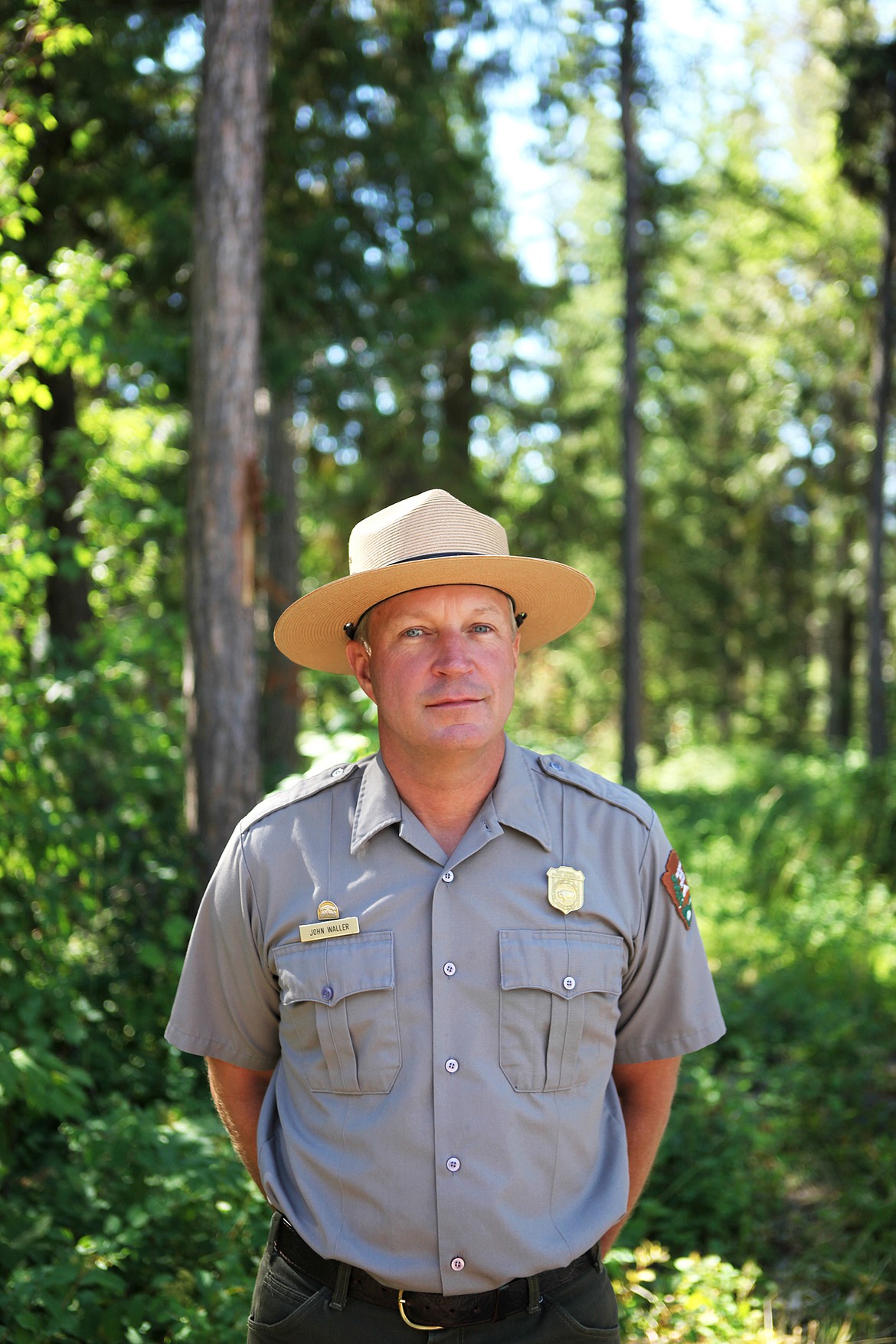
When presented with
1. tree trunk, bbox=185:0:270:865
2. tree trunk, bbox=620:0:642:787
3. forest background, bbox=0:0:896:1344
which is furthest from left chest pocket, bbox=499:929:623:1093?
tree trunk, bbox=620:0:642:787

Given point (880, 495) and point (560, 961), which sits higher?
point (880, 495)

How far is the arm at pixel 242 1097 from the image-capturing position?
2.38 m

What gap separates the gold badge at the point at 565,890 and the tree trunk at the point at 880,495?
14506mm

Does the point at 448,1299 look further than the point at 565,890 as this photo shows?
No

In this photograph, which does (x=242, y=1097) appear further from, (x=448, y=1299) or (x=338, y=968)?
(x=448, y=1299)

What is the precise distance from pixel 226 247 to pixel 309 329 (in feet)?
9.98

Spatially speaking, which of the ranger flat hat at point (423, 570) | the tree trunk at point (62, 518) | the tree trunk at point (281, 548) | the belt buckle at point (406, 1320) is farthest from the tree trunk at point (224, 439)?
the belt buckle at point (406, 1320)

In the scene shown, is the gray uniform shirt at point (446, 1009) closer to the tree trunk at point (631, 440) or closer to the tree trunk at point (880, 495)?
the tree trunk at point (631, 440)

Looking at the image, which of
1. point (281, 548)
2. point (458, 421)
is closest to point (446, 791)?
point (281, 548)

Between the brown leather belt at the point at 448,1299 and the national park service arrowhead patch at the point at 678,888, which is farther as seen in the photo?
the national park service arrowhead patch at the point at 678,888

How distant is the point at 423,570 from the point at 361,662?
0.36 meters

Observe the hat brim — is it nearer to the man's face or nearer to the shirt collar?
the man's face

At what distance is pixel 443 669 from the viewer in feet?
7.01

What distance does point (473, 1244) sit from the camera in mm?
1925
